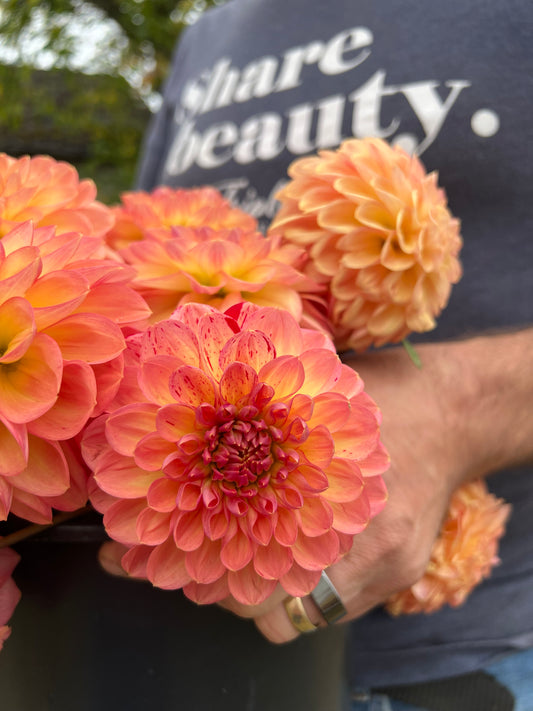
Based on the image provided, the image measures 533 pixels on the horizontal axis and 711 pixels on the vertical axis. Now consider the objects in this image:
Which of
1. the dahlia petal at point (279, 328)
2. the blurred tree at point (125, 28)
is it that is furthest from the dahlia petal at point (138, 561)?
the blurred tree at point (125, 28)

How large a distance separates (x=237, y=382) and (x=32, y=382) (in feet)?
0.25

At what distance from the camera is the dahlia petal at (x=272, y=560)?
10.1 inches

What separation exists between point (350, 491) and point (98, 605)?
0.52ft

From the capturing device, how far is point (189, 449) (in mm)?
250

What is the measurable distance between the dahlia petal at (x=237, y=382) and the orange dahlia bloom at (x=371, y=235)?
0.44 ft

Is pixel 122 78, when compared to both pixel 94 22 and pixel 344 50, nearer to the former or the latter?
pixel 94 22

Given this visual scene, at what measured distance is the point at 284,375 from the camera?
9.8 inches

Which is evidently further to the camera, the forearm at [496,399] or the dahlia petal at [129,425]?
the forearm at [496,399]

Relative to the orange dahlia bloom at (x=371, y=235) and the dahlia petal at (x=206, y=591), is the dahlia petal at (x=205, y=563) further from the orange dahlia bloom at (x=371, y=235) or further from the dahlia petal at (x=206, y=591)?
the orange dahlia bloom at (x=371, y=235)

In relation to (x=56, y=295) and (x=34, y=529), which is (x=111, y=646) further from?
(x=56, y=295)

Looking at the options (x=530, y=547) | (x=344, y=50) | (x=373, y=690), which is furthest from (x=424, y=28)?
(x=373, y=690)

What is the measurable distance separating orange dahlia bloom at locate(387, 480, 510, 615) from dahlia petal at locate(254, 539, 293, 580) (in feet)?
0.89

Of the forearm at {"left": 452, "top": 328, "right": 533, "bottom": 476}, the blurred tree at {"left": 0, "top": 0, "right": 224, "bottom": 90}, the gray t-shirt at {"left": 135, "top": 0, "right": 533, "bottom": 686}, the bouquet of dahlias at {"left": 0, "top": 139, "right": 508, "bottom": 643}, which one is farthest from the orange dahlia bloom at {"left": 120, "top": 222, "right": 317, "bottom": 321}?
the blurred tree at {"left": 0, "top": 0, "right": 224, "bottom": 90}

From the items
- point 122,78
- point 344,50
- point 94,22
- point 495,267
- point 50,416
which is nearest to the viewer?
point 50,416
